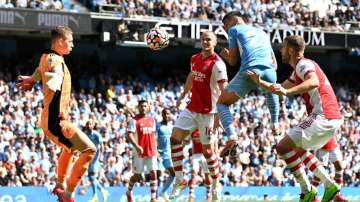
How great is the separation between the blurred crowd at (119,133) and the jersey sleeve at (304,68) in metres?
13.0

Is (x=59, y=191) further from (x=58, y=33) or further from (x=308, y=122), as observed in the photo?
(x=308, y=122)

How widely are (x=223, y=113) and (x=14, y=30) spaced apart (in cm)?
1908

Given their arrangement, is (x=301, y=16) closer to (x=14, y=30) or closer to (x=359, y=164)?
(x=359, y=164)

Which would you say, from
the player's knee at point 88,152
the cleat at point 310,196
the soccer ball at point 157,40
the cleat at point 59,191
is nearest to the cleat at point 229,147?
the cleat at point 310,196

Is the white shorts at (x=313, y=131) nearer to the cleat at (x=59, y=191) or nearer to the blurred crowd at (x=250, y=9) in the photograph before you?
the cleat at (x=59, y=191)

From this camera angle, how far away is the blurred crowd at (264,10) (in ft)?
105

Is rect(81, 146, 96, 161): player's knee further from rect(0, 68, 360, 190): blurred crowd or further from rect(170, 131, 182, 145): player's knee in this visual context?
rect(0, 68, 360, 190): blurred crowd

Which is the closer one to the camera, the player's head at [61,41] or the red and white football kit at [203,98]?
the player's head at [61,41]

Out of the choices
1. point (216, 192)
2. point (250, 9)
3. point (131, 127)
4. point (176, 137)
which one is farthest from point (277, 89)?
point (250, 9)

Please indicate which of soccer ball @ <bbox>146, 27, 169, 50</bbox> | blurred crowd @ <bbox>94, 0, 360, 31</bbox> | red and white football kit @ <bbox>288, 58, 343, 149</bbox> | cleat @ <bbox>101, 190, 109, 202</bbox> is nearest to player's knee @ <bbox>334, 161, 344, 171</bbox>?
→ red and white football kit @ <bbox>288, 58, 343, 149</bbox>

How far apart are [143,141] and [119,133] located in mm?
8826

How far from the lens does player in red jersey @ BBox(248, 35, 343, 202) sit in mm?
11422

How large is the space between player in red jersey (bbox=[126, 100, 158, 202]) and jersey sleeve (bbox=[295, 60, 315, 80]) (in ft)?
23.2

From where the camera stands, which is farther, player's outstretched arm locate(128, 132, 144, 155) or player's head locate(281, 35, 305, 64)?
player's outstretched arm locate(128, 132, 144, 155)
